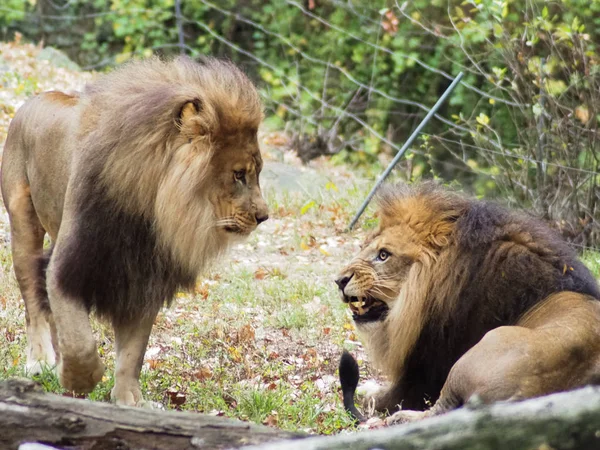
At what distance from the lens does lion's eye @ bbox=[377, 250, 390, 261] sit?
385cm

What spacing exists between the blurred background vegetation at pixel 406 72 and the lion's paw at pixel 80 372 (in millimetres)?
4035

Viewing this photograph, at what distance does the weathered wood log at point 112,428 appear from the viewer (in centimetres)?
246

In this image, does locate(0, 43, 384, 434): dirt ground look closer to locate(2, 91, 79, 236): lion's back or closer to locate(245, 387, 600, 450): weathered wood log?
locate(2, 91, 79, 236): lion's back

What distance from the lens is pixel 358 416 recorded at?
388 centimetres

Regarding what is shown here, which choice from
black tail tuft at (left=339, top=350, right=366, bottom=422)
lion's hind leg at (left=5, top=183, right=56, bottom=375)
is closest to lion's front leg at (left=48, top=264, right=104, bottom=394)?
lion's hind leg at (left=5, top=183, right=56, bottom=375)

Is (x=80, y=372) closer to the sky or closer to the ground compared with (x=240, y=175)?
closer to the ground

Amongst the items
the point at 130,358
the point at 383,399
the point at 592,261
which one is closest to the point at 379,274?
the point at 383,399

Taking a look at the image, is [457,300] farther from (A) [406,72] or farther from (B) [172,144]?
(A) [406,72]

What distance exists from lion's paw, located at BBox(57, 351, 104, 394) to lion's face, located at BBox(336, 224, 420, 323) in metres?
1.07

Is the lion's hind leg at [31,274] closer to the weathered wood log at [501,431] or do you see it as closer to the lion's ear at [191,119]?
the lion's ear at [191,119]

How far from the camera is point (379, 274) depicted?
3.83 metres

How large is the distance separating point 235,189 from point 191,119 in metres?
0.36

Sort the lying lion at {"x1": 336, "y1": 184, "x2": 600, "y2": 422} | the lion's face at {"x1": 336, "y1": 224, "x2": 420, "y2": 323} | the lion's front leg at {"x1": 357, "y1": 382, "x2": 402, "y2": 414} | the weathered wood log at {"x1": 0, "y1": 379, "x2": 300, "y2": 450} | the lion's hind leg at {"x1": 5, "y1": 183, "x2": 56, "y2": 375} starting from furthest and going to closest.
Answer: the lion's hind leg at {"x1": 5, "y1": 183, "x2": 56, "y2": 375}
the lion's front leg at {"x1": 357, "y1": 382, "x2": 402, "y2": 414}
the lion's face at {"x1": 336, "y1": 224, "x2": 420, "y2": 323}
the lying lion at {"x1": 336, "y1": 184, "x2": 600, "y2": 422}
the weathered wood log at {"x1": 0, "y1": 379, "x2": 300, "y2": 450}

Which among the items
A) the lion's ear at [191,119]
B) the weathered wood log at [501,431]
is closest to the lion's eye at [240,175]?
the lion's ear at [191,119]
